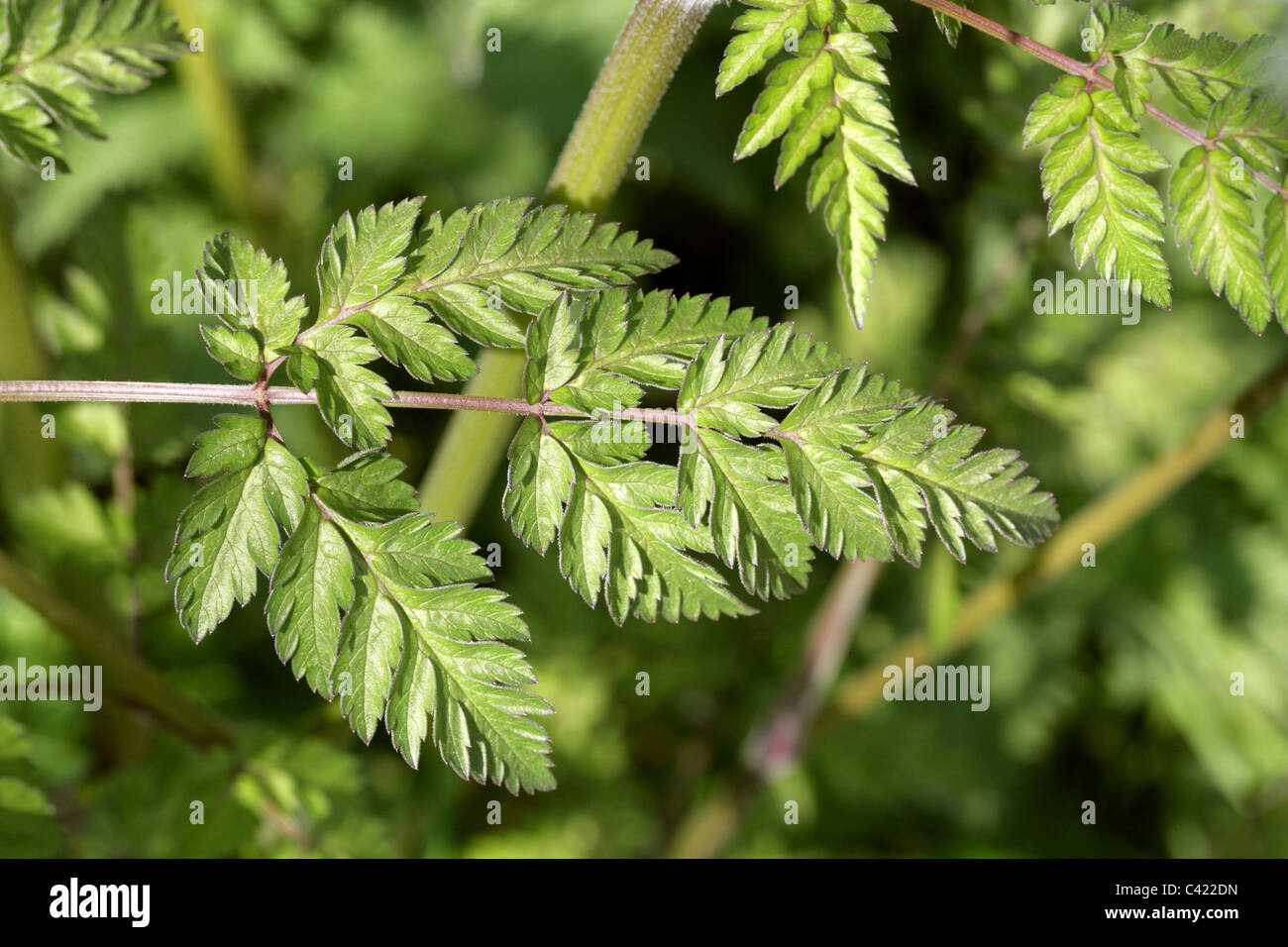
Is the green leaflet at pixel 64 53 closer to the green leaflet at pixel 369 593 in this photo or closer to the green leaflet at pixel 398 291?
the green leaflet at pixel 398 291

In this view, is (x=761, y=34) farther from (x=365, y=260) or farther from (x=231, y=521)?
(x=231, y=521)

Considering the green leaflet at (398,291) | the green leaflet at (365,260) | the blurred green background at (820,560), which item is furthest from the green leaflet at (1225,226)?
the blurred green background at (820,560)

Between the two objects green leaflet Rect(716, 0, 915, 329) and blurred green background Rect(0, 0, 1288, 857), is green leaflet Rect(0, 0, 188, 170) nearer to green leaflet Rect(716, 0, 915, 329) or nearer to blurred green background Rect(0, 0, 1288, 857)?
green leaflet Rect(716, 0, 915, 329)

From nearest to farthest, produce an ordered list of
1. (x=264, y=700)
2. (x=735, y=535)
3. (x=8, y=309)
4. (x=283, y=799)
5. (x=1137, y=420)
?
(x=735, y=535) < (x=283, y=799) < (x=8, y=309) < (x=264, y=700) < (x=1137, y=420)

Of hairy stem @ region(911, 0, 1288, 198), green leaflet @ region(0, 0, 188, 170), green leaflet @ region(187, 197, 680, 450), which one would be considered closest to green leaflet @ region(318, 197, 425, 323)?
green leaflet @ region(187, 197, 680, 450)

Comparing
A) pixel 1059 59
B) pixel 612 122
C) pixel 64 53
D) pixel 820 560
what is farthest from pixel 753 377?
pixel 820 560

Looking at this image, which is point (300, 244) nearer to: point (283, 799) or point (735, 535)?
point (283, 799)

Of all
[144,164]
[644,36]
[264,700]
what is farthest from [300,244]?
[644,36]
